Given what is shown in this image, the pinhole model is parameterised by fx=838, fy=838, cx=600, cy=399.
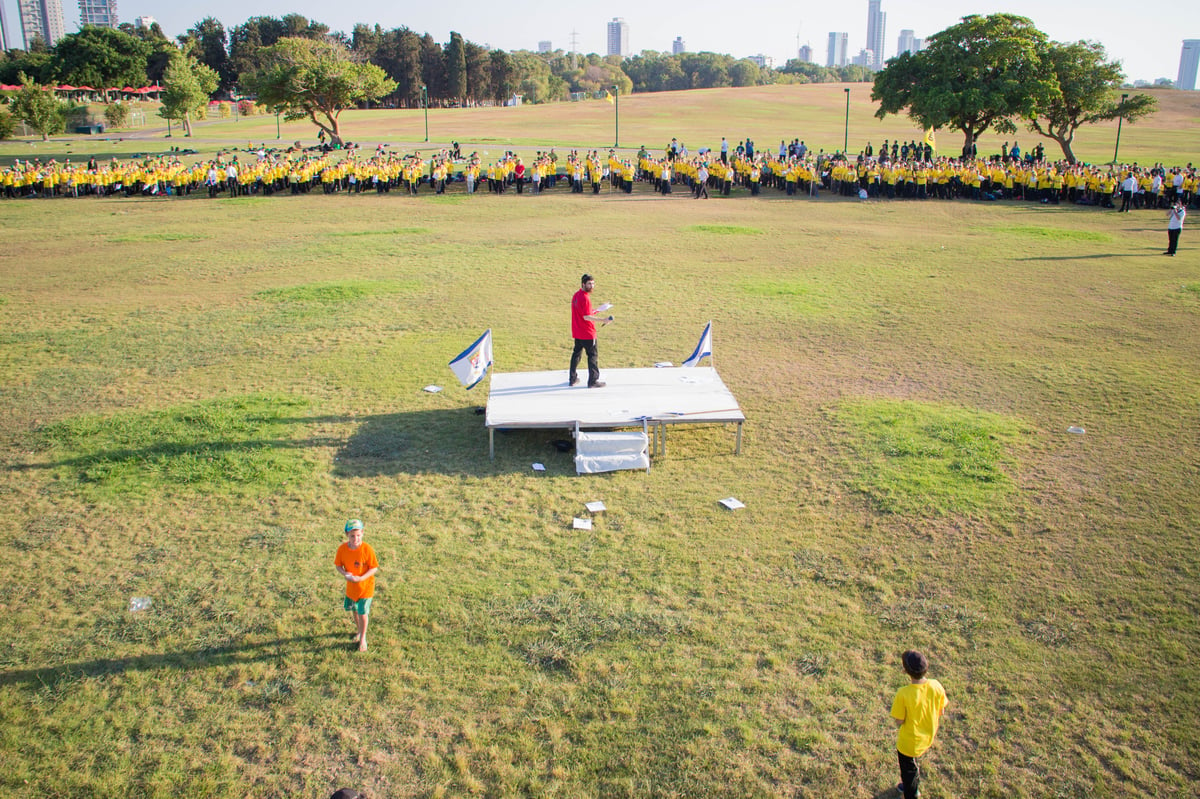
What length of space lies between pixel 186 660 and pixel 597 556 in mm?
3590

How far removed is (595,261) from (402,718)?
1650 centimetres

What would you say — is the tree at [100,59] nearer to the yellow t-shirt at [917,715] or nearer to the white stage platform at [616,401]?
the white stage platform at [616,401]

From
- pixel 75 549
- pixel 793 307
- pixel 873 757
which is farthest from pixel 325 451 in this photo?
pixel 793 307

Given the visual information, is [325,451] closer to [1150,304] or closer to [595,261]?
[595,261]

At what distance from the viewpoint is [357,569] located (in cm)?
653

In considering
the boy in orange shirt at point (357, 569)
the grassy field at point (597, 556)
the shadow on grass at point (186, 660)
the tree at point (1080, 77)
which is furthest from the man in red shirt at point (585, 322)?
the tree at point (1080, 77)

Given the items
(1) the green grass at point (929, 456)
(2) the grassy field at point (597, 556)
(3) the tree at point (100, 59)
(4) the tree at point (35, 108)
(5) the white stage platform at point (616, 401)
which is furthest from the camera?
(3) the tree at point (100, 59)

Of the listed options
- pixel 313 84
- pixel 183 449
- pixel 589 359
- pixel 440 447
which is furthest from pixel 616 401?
pixel 313 84

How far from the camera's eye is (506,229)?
87.2 ft

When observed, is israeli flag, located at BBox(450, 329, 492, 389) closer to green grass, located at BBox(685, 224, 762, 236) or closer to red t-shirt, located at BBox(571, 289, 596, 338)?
red t-shirt, located at BBox(571, 289, 596, 338)

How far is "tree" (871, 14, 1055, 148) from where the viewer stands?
36250 millimetres

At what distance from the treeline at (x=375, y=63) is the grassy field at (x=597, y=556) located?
5526 cm

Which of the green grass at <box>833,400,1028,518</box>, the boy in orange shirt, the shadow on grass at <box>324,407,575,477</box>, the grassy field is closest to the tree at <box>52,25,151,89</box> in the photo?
the grassy field

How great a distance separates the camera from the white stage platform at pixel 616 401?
10188 mm
